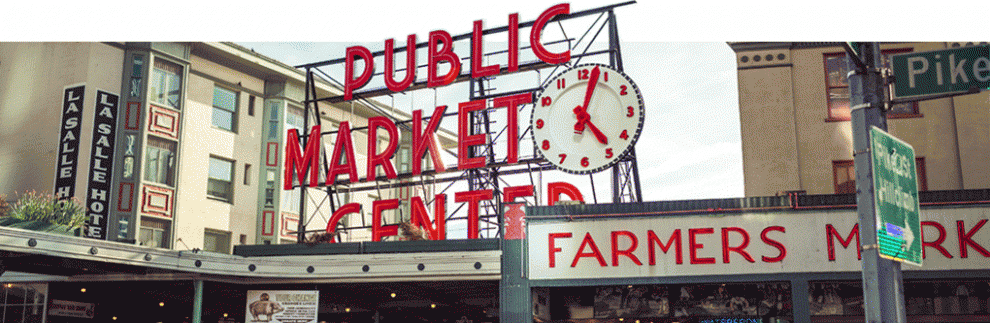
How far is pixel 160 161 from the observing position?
3509 centimetres

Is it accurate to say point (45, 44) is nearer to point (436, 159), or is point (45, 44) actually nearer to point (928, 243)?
point (436, 159)

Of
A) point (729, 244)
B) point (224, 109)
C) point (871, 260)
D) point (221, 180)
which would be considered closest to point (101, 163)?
point (221, 180)

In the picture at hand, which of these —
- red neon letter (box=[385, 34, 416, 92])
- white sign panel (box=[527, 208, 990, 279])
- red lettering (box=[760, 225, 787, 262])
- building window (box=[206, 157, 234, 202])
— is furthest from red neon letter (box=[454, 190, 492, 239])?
building window (box=[206, 157, 234, 202])

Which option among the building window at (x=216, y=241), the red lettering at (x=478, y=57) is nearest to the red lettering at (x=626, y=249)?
the red lettering at (x=478, y=57)

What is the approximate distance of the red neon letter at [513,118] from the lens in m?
28.7

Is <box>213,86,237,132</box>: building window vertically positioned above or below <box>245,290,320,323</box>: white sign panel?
above

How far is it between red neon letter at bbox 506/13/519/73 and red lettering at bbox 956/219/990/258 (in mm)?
14820

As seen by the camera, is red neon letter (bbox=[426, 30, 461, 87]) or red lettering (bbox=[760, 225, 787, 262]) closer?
red lettering (bbox=[760, 225, 787, 262])

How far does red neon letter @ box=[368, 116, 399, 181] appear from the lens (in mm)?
30266

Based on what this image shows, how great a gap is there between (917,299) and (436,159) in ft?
50.0

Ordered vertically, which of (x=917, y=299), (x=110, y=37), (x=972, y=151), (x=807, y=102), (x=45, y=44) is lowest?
(x=917, y=299)

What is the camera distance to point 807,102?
2389cm

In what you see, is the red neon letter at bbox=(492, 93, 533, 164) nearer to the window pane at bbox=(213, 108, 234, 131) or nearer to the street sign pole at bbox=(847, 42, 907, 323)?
the window pane at bbox=(213, 108, 234, 131)

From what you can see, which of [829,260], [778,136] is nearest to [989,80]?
[829,260]
